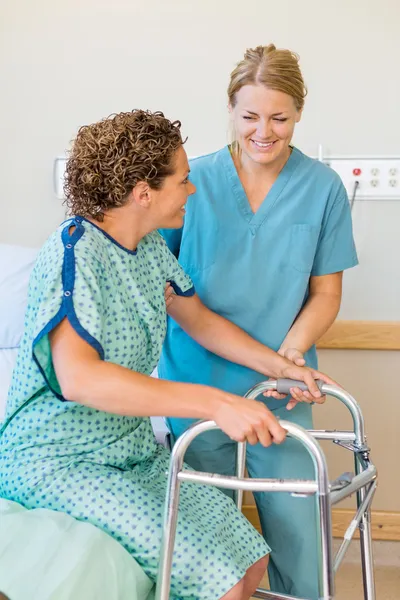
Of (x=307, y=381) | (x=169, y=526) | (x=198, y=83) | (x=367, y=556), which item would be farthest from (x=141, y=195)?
(x=198, y=83)

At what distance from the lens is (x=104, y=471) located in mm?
1403

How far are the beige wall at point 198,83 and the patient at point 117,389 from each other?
107 centimetres

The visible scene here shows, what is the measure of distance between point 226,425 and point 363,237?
1474mm

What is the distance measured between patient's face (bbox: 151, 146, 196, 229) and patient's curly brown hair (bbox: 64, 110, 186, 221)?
14 mm

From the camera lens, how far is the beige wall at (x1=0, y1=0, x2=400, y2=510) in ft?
→ 8.13

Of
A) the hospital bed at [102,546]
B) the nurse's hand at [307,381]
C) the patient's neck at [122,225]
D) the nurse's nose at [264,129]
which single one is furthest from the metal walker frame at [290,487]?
the nurse's nose at [264,129]

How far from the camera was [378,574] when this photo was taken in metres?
2.49

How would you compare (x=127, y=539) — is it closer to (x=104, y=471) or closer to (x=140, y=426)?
(x=104, y=471)

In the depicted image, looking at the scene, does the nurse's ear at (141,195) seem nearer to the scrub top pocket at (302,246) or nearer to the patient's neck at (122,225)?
the patient's neck at (122,225)

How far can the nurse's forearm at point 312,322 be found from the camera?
5.94 ft

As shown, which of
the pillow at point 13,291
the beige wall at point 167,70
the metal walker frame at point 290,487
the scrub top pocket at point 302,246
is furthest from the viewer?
the beige wall at point 167,70

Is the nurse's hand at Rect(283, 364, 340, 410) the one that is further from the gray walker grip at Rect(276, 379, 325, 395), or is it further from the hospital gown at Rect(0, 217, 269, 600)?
the hospital gown at Rect(0, 217, 269, 600)

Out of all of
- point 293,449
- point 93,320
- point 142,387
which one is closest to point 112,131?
point 93,320

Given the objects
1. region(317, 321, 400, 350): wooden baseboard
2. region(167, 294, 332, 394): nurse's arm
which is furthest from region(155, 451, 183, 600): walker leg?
region(317, 321, 400, 350): wooden baseboard
